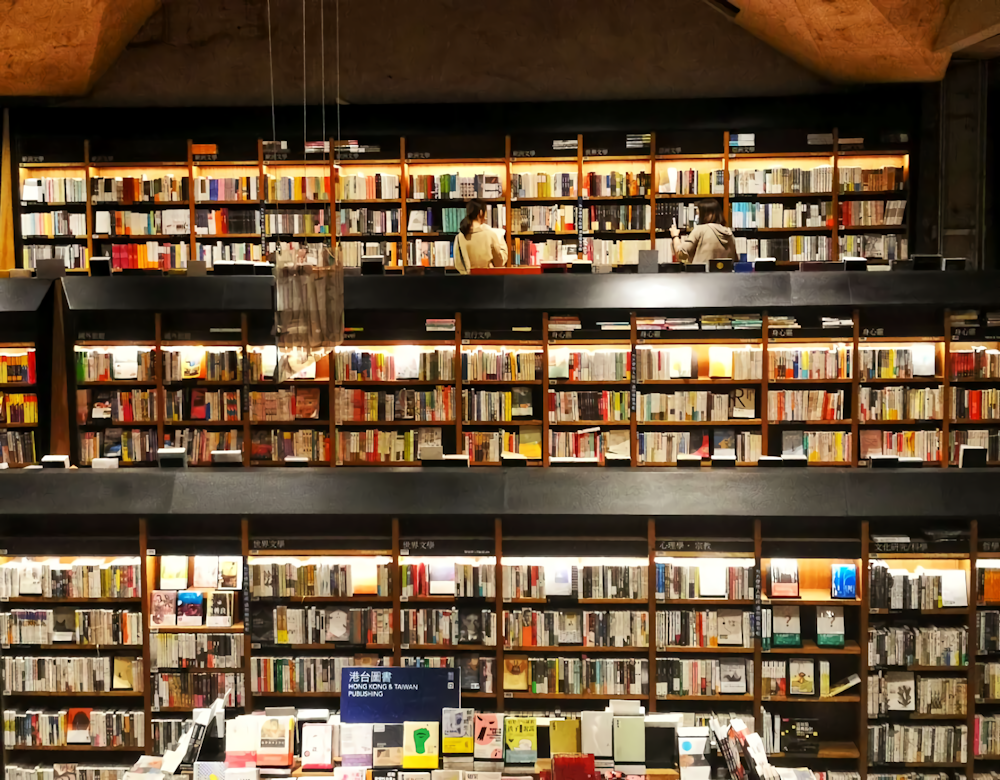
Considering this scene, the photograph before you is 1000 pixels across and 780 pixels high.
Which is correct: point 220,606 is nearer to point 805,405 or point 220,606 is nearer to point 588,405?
point 588,405

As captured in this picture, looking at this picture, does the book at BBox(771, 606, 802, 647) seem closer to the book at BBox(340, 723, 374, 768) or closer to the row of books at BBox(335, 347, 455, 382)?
the book at BBox(340, 723, 374, 768)

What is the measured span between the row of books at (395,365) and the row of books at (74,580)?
2.12 metres

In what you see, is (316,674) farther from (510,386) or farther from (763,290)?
(763,290)

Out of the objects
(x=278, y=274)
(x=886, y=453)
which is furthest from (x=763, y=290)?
(x=278, y=274)

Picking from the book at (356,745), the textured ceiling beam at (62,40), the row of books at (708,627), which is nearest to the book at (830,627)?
the row of books at (708,627)

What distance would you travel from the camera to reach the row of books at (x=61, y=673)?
243 inches

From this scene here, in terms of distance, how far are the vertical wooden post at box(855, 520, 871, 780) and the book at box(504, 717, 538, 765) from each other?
2286 millimetres

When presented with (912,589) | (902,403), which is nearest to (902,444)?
(902,403)

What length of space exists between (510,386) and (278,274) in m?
3.07

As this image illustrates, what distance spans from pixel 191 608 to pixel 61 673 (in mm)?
890

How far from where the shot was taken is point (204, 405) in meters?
7.59

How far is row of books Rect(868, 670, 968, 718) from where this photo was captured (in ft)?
19.5

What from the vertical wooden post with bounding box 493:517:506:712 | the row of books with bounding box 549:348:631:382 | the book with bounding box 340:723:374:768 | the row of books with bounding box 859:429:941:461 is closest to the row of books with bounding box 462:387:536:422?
the row of books with bounding box 549:348:631:382

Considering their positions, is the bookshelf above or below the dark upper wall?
below
